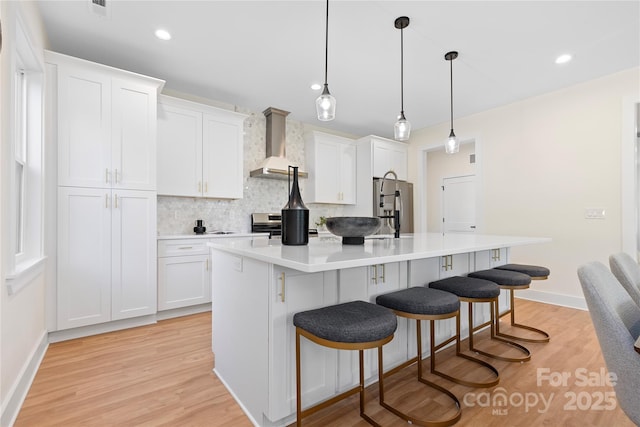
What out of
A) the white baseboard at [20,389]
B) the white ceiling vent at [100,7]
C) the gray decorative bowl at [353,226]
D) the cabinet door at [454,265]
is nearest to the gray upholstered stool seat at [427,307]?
the gray decorative bowl at [353,226]

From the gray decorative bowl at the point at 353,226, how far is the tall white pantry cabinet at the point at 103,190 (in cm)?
214

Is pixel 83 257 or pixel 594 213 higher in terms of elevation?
pixel 594 213

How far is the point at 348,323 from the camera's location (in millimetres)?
1239

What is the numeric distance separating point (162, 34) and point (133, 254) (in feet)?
6.63

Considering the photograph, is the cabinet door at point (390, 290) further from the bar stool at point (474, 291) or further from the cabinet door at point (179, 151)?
the cabinet door at point (179, 151)

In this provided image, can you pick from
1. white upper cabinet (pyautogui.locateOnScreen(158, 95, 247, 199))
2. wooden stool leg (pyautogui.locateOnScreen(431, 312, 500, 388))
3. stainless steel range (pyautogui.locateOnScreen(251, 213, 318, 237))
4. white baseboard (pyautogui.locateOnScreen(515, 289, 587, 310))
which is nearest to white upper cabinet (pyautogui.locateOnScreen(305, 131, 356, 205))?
stainless steel range (pyautogui.locateOnScreen(251, 213, 318, 237))

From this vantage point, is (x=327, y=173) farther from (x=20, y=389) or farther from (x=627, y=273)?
(x=20, y=389)

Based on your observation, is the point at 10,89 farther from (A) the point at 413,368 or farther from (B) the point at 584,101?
(B) the point at 584,101

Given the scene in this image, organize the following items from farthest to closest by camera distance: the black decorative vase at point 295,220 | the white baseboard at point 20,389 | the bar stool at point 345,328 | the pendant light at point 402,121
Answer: the pendant light at point 402,121 < the black decorative vase at point 295,220 < the white baseboard at point 20,389 < the bar stool at point 345,328

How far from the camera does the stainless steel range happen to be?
13.8 feet

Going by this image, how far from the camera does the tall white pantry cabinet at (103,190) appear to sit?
2.53 metres

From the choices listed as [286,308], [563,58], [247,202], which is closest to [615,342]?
[286,308]

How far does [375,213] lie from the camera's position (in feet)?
16.2

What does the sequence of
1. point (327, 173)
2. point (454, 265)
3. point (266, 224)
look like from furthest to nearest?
1. point (327, 173)
2. point (266, 224)
3. point (454, 265)
